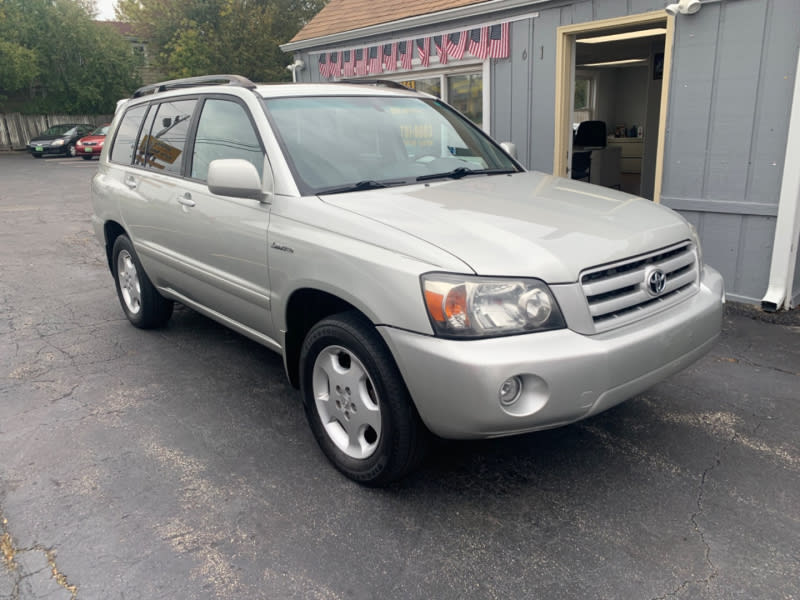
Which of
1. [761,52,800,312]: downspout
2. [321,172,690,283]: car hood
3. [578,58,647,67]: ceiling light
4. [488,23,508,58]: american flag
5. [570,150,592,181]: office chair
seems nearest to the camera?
[321,172,690,283]: car hood

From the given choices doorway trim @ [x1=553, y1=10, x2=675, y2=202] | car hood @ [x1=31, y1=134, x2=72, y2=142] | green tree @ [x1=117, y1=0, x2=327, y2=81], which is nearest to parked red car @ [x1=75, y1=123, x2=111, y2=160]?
car hood @ [x1=31, y1=134, x2=72, y2=142]

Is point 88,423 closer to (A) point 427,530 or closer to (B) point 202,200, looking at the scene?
(B) point 202,200

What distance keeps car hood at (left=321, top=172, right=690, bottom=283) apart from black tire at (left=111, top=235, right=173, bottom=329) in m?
2.55

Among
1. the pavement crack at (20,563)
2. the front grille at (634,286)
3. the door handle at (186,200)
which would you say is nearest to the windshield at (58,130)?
the door handle at (186,200)

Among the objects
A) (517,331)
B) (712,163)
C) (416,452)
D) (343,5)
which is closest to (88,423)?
(416,452)

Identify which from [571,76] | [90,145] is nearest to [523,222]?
[571,76]

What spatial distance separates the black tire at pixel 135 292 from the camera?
5043 mm

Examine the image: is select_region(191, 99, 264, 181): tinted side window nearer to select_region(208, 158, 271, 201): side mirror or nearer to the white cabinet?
select_region(208, 158, 271, 201): side mirror

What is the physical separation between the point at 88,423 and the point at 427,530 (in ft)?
7.21

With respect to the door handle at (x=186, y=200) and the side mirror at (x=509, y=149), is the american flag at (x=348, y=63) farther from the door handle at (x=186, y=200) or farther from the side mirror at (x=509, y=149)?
the door handle at (x=186, y=200)

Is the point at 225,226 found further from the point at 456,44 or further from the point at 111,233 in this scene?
the point at 456,44

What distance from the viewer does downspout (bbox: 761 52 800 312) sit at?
5.22m

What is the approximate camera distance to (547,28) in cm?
699

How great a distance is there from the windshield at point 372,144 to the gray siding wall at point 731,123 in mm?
2611
